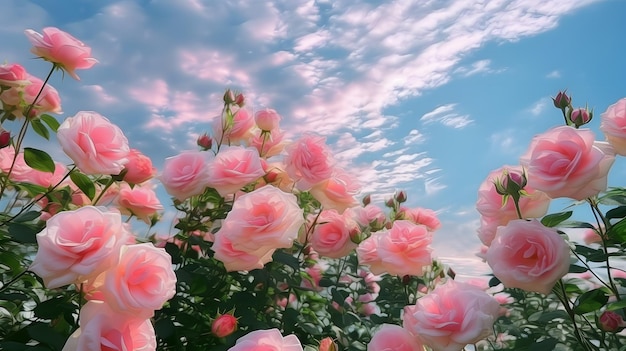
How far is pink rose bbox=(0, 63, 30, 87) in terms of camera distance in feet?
5.17

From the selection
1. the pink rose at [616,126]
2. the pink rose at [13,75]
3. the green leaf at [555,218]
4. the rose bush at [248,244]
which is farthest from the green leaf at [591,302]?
the pink rose at [13,75]

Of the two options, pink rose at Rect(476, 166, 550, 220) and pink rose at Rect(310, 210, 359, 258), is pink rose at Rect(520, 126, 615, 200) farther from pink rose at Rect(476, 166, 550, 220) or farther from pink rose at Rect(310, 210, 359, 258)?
pink rose at Rect(310, 210, 359, 258)

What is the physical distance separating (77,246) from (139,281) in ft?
0.44

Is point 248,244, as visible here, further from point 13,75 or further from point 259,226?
point 13,75

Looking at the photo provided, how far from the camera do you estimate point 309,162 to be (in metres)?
1.69

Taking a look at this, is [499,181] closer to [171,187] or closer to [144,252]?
[144,252]

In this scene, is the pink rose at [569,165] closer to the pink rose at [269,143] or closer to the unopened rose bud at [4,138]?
the pink rose at [269,143]

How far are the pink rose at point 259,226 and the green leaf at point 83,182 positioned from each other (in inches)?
14.7

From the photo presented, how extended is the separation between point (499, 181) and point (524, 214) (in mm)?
150

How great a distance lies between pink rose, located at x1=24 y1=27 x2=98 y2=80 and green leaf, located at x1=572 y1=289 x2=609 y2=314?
4.95 ft

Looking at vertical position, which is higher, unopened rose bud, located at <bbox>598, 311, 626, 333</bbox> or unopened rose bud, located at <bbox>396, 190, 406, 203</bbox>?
unopened rose bud, located at <bbox>396, 190, 406, 203</bbox>

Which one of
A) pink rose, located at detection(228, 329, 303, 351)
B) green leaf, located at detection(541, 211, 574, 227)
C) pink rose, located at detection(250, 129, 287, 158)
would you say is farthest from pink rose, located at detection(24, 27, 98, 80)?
green leaf, located at detection(541, 211, 574, 227)

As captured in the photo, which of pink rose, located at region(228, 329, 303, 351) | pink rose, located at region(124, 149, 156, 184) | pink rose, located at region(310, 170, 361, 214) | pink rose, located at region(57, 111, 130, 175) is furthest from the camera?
pink rose, located at region(310, 170, 361, 214)

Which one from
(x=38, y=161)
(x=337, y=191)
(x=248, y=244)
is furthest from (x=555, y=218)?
(x=38, y=161)
